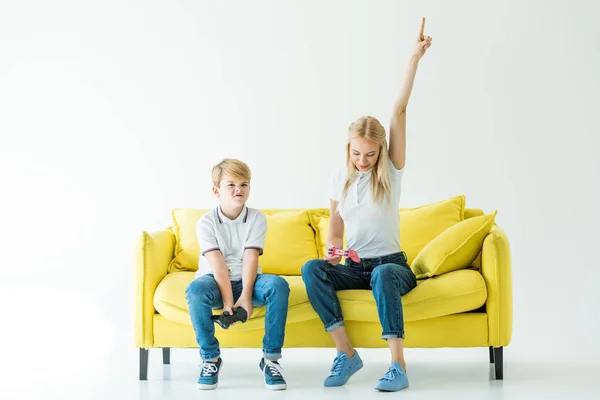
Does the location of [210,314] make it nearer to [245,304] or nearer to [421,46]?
[245,304]

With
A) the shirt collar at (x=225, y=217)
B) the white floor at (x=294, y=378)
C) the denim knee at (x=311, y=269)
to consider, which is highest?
the shirt collar at (x=225, y=217)

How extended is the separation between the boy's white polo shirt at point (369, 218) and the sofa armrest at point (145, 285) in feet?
2.52

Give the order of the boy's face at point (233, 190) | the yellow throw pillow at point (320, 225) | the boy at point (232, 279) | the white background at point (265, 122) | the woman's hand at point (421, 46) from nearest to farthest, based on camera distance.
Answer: the boy at point (232, 279) → the woman's hand at point (421, 46) → the boy's face at point (233, 190) → the yellow throw pillow at point (320, 225) → the white background at point (265, 122)

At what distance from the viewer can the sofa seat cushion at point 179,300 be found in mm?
3223

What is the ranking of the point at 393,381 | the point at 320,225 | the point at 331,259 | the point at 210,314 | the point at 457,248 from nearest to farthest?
the point at 393,381
the point at 210,314
the point at 331,259
the point at 457,248
the point at 320,225

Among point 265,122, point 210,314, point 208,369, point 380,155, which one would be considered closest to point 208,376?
point 208,369

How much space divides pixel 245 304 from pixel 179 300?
0.28 meters

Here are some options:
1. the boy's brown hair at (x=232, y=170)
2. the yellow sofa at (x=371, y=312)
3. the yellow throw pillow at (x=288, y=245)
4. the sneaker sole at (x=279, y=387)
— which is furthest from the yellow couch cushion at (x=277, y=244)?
the sneaker sole at (x=279, y=387)

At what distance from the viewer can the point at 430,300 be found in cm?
318

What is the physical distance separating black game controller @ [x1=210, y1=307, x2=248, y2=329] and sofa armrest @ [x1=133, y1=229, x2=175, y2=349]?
0.34 meters

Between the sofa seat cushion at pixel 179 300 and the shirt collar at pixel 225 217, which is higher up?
the shirt collar at pixel 225 217

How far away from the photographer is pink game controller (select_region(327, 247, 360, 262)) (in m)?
3.23

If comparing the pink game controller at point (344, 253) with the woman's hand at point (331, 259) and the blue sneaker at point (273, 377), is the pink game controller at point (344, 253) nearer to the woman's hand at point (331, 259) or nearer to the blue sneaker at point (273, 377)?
the woman's hand at point (331, 259)

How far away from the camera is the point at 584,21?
465 centimetres
